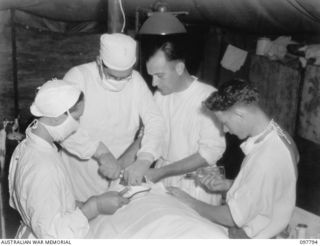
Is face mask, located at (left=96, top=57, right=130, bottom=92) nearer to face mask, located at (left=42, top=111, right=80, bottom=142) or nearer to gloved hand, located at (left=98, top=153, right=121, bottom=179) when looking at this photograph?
gloved hand, located at (left=98, top=153, right=121, bottom=179)

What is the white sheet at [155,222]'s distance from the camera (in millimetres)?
2109

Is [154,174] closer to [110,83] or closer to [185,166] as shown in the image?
[185,166]

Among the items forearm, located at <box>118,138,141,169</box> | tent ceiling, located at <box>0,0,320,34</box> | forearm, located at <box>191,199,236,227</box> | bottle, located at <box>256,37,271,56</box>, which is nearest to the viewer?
forearm, located at <box>191,199,236,227</box>

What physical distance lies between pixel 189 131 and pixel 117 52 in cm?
66

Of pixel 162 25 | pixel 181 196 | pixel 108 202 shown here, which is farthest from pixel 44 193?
pixel 162 25

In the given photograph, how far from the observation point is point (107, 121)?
Answer: 2814 mm

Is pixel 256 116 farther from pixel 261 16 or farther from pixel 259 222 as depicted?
pixel 261 16

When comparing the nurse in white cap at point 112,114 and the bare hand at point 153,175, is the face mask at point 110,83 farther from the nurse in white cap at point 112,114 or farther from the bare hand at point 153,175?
the bare hand at point 153,175

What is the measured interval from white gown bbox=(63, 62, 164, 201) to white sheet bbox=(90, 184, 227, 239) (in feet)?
1.30

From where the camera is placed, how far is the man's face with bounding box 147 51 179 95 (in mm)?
2643

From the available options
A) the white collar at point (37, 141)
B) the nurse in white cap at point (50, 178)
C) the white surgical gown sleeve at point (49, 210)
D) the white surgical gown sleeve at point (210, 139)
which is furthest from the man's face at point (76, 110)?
the white surgical gown sleeve at point (210, 139)

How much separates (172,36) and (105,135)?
73 centimetres

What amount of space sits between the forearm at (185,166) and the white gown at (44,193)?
2.52 feet

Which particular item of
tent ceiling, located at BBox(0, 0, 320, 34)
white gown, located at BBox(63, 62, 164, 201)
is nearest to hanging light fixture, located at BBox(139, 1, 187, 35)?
white gown, located at BBox(63, 62, 164, 201)
